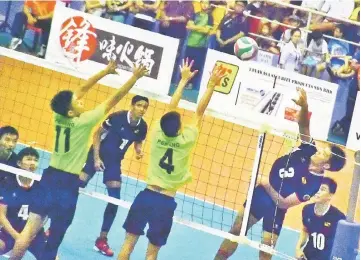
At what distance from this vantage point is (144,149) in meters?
4.26

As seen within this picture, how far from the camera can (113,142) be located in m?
4.29

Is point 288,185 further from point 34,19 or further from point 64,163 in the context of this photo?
point 34,19

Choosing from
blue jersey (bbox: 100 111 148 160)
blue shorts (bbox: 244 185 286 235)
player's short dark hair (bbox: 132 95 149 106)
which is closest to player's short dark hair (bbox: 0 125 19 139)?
blue jersey (bbox: 100 111 148 160)

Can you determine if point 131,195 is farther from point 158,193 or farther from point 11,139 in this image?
point 11,139

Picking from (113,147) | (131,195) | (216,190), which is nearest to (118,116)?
(113,147)

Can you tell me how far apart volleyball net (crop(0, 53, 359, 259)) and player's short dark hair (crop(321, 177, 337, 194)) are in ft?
0.09

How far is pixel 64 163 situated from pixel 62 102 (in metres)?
0.37

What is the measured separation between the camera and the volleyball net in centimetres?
419

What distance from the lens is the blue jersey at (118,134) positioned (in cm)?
427

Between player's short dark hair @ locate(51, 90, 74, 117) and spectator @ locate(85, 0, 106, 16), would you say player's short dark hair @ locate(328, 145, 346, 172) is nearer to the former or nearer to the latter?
player's short dark hair @ locate(51, 90, 74, 117)

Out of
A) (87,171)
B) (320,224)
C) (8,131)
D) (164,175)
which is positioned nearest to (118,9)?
(8,131)

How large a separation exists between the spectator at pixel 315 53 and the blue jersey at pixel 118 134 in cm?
190

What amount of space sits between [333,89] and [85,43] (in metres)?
1.69

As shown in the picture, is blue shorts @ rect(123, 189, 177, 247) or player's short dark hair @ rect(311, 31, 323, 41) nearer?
blue shorts @ rect(123, 189, 177, 247)
